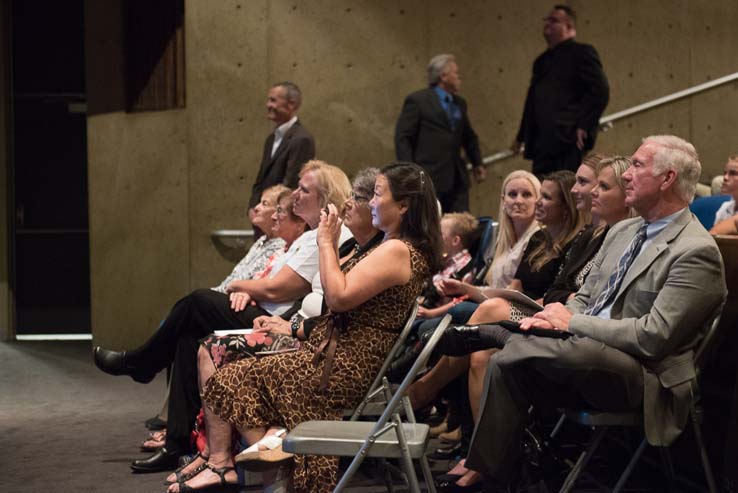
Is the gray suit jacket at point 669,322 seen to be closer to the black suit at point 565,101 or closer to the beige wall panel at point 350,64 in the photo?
the black suit at point 565,101

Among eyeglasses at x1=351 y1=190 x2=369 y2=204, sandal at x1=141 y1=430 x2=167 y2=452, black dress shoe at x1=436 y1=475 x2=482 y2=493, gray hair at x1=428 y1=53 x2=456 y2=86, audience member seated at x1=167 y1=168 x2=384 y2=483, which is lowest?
sandal at x1=141 y1=430 x2=167 y2=452

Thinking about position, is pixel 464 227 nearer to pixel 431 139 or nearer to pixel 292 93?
pixel 431 139

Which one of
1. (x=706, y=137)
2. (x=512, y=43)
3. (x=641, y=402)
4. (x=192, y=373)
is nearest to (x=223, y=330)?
(x=192, y=373)

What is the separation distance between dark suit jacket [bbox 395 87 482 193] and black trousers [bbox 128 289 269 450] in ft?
8.94

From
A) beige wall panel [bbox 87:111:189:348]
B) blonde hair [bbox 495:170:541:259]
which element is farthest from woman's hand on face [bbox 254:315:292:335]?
beige wall panel [bbox 87:111:189:348]

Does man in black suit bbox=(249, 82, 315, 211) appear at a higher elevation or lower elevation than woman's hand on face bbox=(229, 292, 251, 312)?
higher

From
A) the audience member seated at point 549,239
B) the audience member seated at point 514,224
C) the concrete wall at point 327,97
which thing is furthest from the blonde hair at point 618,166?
the concrete wall at point 327,97

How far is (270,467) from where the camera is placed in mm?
3463

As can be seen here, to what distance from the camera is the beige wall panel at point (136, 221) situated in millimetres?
7859

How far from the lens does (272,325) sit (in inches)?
168

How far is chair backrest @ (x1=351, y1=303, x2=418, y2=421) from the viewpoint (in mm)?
3457

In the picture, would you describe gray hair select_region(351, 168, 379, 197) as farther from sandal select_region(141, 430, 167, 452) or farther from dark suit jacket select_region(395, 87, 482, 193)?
dark suit jacket select_region(395, 87, 482, 193)

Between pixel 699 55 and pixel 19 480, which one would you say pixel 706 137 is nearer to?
pixel 699 55

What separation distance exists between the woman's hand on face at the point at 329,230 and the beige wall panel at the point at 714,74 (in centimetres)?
501
